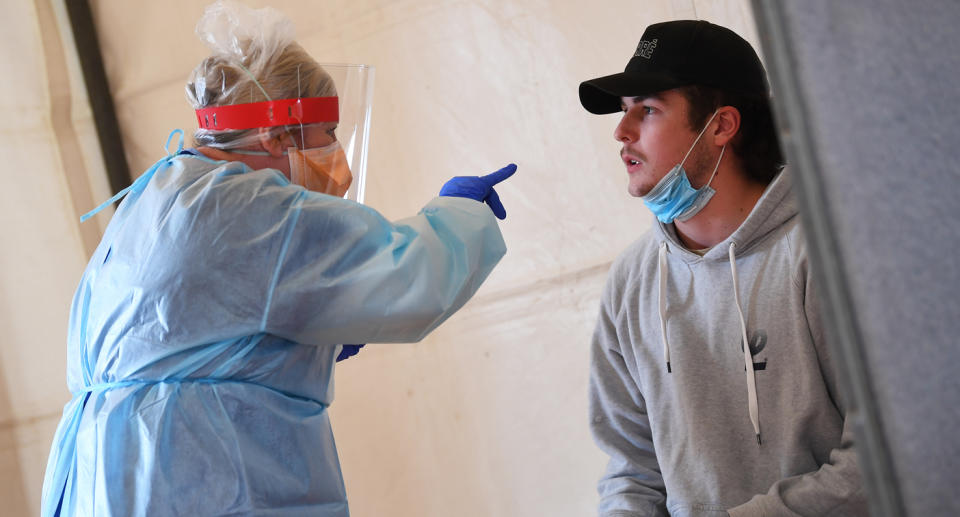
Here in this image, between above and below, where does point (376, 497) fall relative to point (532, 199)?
below

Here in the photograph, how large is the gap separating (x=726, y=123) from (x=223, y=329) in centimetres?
90

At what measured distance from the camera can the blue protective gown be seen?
46.1 inches

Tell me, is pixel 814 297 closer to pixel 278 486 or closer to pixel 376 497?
pixel 278 486

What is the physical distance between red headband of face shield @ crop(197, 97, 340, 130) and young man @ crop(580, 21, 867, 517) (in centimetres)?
50

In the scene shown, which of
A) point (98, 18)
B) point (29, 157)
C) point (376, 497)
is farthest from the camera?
point (98, 18)

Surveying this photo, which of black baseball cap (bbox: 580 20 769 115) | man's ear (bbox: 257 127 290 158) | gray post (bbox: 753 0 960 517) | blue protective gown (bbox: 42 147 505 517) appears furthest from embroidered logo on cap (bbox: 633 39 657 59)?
gray post (bbox: 753 0 960 517)

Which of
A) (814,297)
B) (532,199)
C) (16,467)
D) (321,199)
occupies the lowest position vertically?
(16,467)

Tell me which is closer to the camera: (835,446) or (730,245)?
(835,446)

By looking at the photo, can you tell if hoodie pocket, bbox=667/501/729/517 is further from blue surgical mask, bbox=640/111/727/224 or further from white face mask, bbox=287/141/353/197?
white face mask, bbox=287/141/353/197

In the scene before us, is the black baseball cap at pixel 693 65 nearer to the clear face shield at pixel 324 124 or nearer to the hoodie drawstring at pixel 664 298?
the hoodie drawstring at pixel 664 298

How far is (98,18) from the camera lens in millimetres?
2639

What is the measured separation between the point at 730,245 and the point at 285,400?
74cm

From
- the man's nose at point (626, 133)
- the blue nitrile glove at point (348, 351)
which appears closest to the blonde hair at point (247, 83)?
the blue nitrile glove at point (348, 351)

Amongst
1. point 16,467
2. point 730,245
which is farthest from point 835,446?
point 16,467
